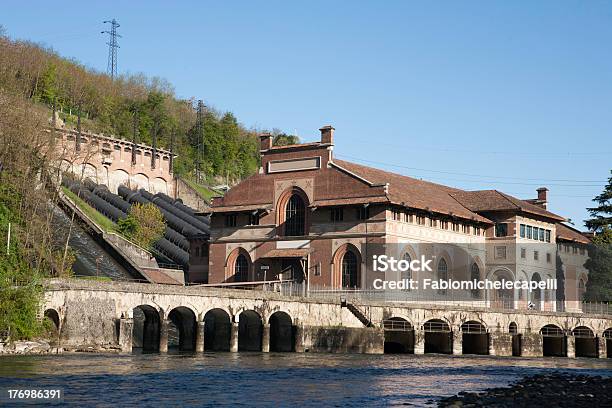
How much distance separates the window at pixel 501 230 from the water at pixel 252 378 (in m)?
27.6

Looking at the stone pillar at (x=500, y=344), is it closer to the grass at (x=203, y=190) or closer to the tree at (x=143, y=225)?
the tree at (x=143, y=225)

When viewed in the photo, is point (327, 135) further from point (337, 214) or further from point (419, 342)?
point (419, 342)

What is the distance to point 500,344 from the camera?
225 ft

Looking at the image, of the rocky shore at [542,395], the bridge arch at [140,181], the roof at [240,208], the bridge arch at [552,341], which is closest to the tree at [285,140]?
the bridge arch at [140,181]

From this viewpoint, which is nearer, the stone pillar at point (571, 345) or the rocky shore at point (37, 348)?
the rocky shore at point (37, 348)

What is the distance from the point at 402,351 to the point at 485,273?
17811 millimetres

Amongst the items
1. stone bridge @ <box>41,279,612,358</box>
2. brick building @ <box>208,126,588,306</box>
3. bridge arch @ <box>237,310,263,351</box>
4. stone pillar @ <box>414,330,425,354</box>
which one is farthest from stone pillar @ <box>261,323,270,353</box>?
brick building @ <box>208,126,588,306</box>

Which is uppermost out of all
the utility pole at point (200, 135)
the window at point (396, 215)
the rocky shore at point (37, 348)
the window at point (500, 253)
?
the utility pole at point (200, 135)

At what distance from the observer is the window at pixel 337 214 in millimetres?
74588

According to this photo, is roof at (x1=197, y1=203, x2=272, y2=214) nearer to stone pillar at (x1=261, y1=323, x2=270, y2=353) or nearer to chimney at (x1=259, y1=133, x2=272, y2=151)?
chimney at (x1=259, y1=133, x2=272, y2=151)

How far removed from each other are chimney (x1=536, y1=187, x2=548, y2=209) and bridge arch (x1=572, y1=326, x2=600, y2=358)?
21.7 meters

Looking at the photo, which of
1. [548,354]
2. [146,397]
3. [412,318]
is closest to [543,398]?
[146,397]

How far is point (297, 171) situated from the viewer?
77.6 meters

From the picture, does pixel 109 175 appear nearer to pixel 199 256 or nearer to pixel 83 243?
pixel 199 256
